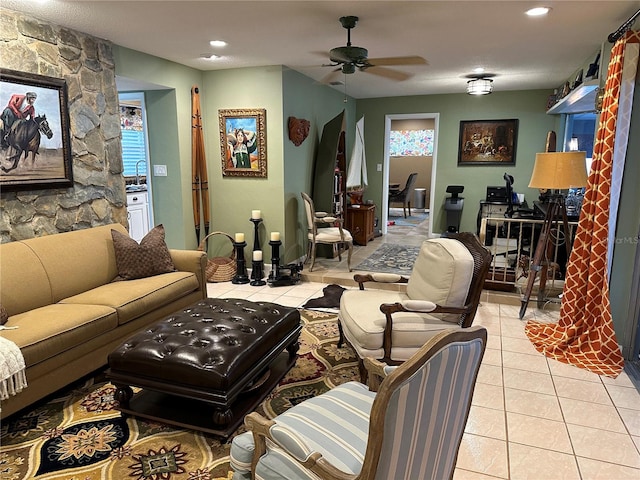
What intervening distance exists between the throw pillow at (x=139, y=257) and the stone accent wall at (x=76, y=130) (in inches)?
17.9

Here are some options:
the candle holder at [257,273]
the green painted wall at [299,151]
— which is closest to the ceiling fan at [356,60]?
the green painted wall at [299,151]

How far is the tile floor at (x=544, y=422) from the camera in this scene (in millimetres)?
1993

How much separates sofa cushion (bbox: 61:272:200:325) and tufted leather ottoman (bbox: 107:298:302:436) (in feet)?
1.56

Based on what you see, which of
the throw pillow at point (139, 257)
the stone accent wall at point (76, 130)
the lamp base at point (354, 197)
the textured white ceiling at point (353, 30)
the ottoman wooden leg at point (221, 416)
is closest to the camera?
the ottoman wooden leg at point (221, 416)

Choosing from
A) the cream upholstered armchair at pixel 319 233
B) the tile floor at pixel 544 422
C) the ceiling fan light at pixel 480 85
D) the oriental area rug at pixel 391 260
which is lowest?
the tile floor at pixel 544 422

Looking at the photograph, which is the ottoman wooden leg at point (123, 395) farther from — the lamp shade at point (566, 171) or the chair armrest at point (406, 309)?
the lamp shade at point (566, 171)

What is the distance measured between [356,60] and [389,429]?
3.07 metres

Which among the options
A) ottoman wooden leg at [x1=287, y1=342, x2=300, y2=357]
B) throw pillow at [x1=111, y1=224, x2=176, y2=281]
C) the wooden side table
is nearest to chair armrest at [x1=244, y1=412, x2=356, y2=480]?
ottoman wooden leg at [x1=287, y1=342, x2=300, y2=357]

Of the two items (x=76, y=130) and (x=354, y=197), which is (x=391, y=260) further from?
(x=76, y=130)

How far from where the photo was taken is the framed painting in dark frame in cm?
672

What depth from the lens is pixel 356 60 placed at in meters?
3.45

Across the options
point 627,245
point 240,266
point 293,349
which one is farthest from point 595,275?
point 240,266

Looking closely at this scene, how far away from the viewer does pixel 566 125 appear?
6.34 metres

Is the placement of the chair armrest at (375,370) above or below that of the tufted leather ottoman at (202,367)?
above
